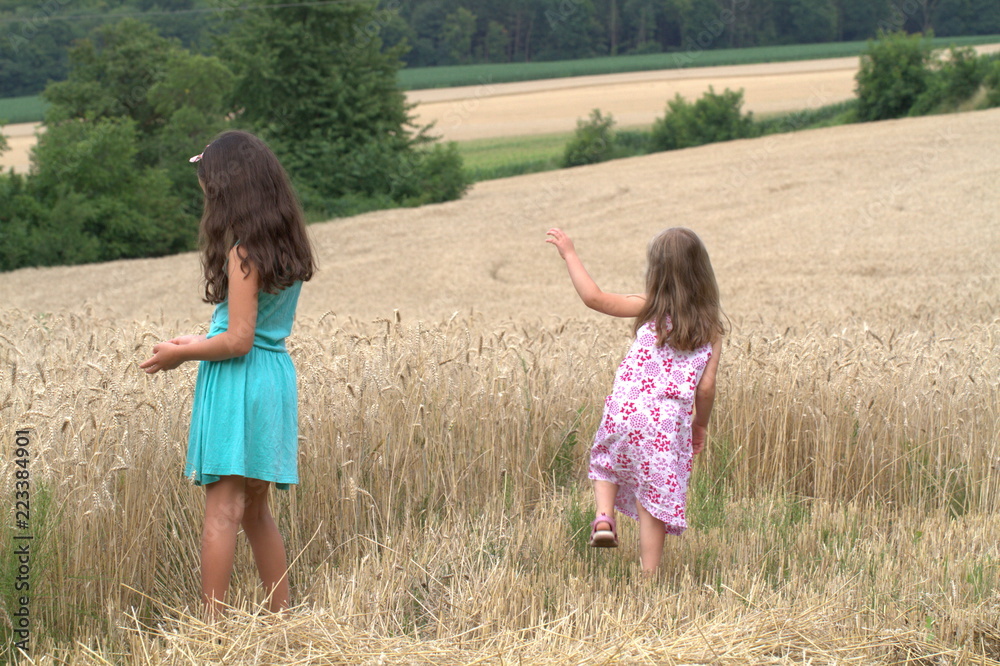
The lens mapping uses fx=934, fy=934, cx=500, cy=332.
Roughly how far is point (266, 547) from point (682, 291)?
1.80 metres

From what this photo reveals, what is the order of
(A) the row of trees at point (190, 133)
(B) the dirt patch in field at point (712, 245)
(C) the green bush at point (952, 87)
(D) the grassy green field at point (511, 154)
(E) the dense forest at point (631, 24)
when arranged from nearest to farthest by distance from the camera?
1. (B) the dirt patch in field at point (712, 245)
2. (A) the row of trees at point (190, 133)
3. (D) the grassy green field at point (511, 154)
4. (C) the green bush at point (952, 87)
5. (E) the dense forest at point (631, 24)

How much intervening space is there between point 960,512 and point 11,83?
56.9 meters

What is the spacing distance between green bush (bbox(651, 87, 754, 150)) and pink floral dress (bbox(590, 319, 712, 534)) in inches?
1488

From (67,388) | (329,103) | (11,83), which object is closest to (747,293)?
(67,388)

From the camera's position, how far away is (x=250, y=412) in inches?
120

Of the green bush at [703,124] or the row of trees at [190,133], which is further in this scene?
the green bush at [703,124]

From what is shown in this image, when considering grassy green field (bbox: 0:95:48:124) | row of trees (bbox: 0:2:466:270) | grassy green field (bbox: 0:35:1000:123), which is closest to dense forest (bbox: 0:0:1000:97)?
grassy green field (bbox: 0:35:1000:123)

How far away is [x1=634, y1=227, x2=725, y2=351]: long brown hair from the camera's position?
11.8ft

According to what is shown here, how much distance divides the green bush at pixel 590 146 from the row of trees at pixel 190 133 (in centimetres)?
718

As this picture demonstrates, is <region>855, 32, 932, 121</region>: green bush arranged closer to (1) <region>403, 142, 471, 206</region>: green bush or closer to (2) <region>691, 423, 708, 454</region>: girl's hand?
(1) <region>403, 142, 471, 206</region>: green bush

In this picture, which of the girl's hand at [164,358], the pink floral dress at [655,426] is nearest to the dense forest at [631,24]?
the pink floral dress at [655,426]

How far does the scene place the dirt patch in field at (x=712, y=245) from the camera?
13.7 metres

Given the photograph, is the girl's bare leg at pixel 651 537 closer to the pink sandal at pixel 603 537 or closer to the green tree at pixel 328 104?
the pink sandal at pixel 603 537

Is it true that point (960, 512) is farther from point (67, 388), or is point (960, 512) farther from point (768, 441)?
point (67, 388)
